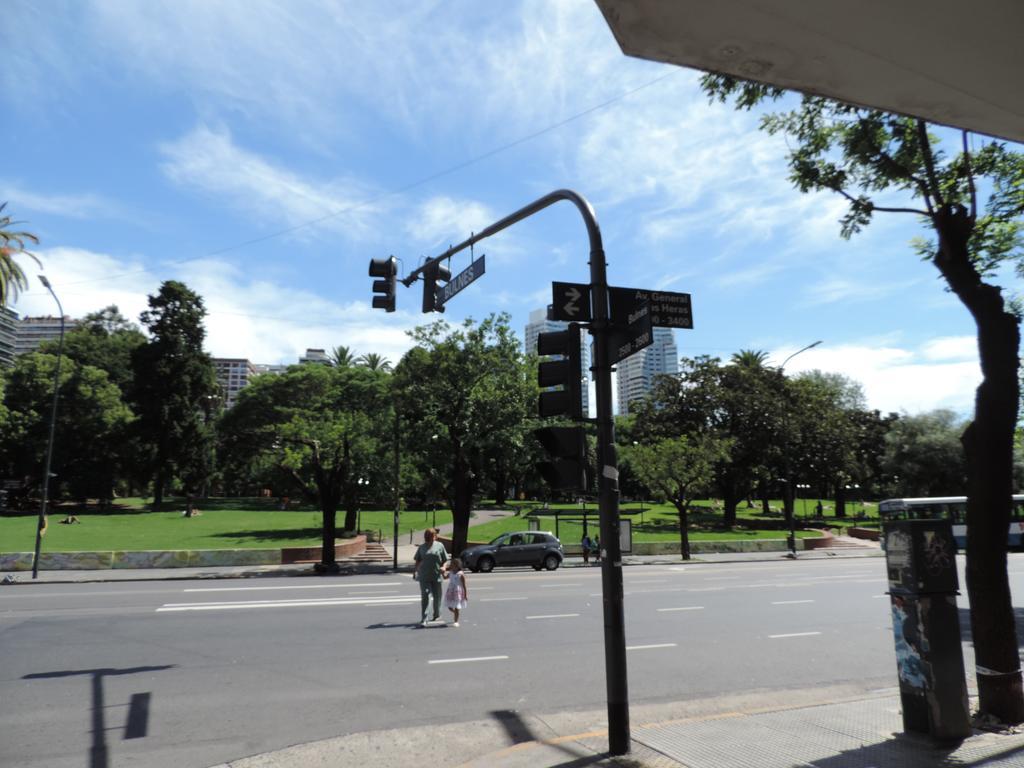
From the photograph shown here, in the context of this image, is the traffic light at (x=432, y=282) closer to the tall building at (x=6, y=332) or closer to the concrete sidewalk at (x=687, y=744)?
the concrete sidewalk at (x=687, y=744)

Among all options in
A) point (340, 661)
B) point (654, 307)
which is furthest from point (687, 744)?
point (340, 661)

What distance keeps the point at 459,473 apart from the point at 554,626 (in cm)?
1731

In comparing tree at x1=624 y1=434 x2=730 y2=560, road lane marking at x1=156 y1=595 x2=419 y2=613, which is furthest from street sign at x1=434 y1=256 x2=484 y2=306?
tree at x1=624 y1=434 x2=730 y2=560

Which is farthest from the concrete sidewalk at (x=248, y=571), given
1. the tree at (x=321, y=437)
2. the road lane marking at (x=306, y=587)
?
the road lane marking at (x=306, y=587)

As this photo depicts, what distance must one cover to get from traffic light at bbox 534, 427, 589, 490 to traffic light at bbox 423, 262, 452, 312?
11.8 ft

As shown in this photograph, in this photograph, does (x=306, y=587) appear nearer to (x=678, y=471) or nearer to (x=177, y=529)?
(x=678, y=471)

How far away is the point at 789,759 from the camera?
5.25 metres

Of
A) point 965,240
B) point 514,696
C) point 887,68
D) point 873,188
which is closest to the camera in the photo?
point 887,68

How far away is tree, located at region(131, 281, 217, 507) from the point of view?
59000 millimetres

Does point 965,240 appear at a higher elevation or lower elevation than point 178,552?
higher

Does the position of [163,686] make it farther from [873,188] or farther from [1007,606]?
[873,188]

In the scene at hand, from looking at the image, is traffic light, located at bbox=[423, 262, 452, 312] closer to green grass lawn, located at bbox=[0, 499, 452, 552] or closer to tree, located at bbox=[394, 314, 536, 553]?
tree, located at bbox=[394, 314, 536, 553]

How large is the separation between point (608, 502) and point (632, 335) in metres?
1.54

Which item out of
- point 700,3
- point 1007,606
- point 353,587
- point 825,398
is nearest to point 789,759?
point 1007,606
